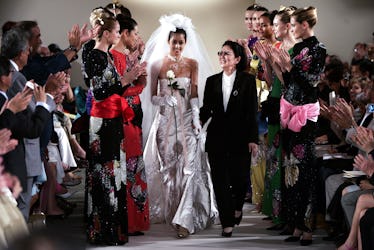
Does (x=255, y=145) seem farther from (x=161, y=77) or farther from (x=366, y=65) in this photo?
(x=366, y=65)

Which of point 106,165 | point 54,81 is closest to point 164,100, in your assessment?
point 106,165

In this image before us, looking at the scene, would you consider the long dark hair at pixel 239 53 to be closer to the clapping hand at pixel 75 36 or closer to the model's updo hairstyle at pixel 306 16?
the model's updo hairstyle at pixel 306 16

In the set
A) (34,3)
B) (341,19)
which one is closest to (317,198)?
(341,19)

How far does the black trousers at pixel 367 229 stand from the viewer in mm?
3600

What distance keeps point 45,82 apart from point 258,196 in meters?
2.39

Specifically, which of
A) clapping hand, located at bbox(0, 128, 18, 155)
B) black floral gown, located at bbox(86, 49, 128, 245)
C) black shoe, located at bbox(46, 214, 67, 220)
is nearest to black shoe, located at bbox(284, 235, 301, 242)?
black floral gown, located at bbox(86, 49, 128, 245)

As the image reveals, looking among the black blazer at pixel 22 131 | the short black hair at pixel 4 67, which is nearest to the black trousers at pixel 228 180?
the black blazer at pixel 22 131

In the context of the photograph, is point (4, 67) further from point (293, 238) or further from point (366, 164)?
point (293, 238)

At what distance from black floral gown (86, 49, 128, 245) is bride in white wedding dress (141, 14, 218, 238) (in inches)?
25.4

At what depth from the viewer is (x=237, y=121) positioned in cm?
498

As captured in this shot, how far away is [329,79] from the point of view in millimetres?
6727

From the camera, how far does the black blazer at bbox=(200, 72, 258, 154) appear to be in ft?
16.3

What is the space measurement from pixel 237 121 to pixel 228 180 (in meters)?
0.41

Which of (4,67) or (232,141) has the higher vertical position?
(4,67)
